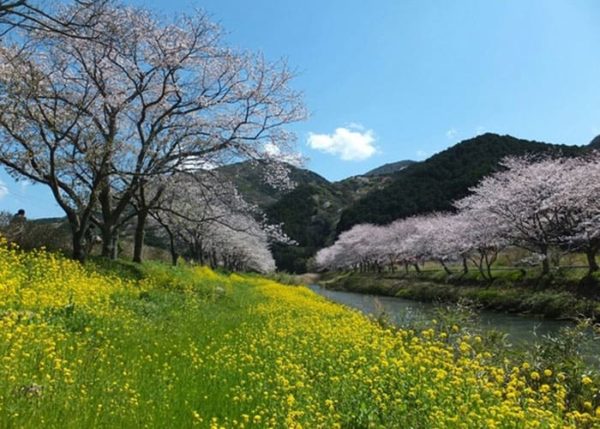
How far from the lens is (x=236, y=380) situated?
6469mm

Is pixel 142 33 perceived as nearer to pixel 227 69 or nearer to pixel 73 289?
pixel 227 69

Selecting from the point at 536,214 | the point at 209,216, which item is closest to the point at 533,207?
the point at 536,214

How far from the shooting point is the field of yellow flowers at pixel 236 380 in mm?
4418

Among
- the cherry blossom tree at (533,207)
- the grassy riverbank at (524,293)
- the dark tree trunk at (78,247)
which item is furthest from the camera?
the cherry blossom tree at (533,207)

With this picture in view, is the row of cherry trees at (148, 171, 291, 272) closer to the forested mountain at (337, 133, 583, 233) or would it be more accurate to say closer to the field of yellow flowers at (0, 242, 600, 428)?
the field of yellow flowers at (0, 242, 600, 428)

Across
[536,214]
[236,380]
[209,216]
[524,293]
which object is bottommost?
[524,293]

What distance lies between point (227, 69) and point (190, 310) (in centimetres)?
999

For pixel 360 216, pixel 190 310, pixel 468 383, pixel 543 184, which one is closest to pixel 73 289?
pixel 190 310

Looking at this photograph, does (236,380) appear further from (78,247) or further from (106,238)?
(106,238)

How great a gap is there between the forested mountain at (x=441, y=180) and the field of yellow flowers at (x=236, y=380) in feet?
320

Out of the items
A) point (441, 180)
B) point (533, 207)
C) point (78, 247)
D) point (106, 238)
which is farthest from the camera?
point (441, 180)

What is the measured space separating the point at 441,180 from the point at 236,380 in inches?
4776

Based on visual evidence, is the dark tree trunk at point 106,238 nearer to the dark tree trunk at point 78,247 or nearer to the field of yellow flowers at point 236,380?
the dark tree trunk at point 78,247

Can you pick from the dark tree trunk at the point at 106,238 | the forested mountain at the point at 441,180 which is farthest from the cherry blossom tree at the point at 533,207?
the forested mountain at the point at 441,180
